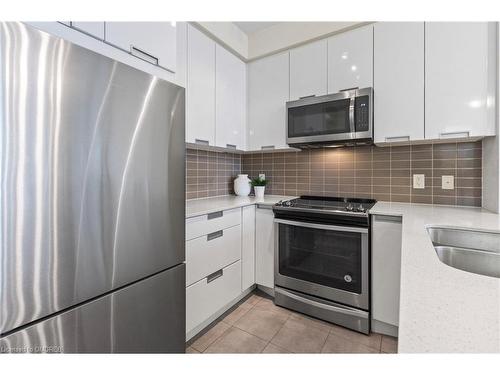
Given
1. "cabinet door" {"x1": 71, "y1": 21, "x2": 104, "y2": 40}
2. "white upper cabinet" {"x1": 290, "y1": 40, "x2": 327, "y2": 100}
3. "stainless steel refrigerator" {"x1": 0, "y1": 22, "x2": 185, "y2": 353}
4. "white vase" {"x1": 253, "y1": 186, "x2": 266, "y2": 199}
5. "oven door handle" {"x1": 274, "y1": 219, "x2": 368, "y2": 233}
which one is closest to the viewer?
"stainless steel refrigerator" {"x1": 0, "y1": 22, "x2": 185, "y2": 353}

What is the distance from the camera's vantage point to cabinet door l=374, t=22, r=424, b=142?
164 centimetres

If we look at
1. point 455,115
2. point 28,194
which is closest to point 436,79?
point 455,115

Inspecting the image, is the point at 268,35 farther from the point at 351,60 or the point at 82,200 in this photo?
the point at 82,200

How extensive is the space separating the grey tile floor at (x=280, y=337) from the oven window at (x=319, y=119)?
1473mm

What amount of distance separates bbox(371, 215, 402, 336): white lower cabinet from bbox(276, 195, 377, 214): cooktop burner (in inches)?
6.5

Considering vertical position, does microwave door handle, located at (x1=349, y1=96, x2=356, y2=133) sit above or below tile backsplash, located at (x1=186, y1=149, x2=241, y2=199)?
above

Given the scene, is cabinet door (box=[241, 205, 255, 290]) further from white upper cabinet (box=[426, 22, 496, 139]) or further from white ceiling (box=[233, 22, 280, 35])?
white ceiling (box=[233, 22, 280, 35])

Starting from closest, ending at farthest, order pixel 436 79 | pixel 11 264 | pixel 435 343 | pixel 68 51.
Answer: pixel 435 343 < pixel 11 264 < pixel 68 51 < pixel 436 79

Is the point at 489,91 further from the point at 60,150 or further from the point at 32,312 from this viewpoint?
the point at 32,312

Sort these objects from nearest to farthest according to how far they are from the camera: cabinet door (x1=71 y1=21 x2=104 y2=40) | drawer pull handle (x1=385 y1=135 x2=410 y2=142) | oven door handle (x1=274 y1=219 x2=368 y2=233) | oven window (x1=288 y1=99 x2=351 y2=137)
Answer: cabinet door (x1=71 y1=21 x2=104 y2=40) → oven door handle (x1=274 y1=219 x2=368 y2=233) → drawer pull handle (x1=385 y1=135 x2=410 y2=142) → oven window (x1=288 y1=99 x2=351 y2=137)

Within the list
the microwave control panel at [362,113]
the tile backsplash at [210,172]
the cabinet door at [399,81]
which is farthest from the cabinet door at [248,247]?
the cabinet door at [399,81]

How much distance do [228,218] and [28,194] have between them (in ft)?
3.97

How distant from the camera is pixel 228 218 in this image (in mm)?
1787

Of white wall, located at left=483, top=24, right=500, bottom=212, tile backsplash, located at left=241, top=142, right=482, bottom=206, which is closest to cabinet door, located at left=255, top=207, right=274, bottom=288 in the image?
tile backsplash, located at left=241, top=142, right=482, bottom=206
